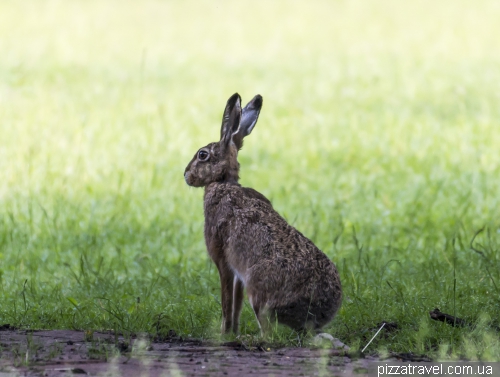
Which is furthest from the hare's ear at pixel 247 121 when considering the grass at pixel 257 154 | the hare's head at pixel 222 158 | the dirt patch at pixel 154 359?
the dirt patch at pixel 154 359

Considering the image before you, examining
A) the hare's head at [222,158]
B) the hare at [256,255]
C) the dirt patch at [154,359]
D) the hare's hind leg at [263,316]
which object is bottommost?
the dirt patch at [154,359]

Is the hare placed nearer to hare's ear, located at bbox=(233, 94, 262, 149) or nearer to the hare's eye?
the hare's eye

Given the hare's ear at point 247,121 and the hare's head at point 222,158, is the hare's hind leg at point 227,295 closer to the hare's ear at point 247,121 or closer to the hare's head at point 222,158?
the hare's head at point 222,158

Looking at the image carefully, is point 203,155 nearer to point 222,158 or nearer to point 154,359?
point 222,158

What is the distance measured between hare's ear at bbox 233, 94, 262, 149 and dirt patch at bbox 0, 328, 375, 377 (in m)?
1.74

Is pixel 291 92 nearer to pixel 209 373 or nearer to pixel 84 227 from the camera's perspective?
pixel 84 227

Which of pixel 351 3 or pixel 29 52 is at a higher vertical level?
pixel 351 3

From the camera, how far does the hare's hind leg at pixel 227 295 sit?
20.2 feet

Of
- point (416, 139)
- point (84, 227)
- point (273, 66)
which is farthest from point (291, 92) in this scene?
point (84, 227)

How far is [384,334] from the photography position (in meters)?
5.92

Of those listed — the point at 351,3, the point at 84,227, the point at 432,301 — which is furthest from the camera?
the point at 351,3

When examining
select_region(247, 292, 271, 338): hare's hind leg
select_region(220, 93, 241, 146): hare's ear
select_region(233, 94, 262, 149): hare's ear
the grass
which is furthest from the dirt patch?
select_region(233, 94, 262, 149): hare's ear

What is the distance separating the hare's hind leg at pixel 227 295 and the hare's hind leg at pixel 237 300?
0.03m

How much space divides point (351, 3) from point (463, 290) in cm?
1772
